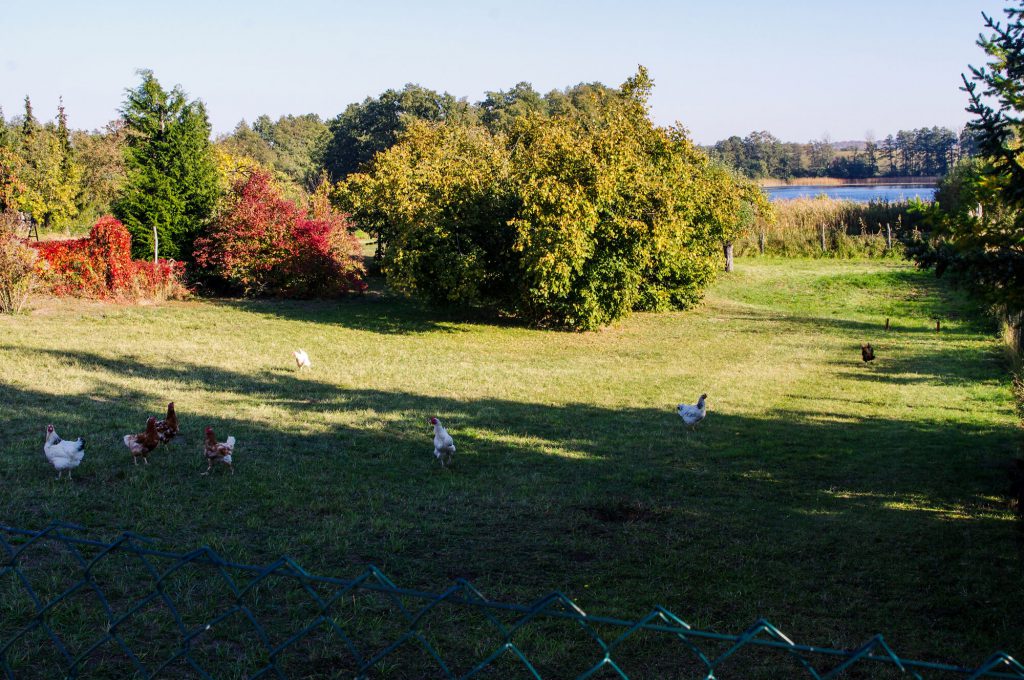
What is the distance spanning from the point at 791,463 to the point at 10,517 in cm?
770

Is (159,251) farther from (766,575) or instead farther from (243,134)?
(243,134)

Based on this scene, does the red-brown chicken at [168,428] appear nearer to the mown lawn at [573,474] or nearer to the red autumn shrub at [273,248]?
the mown lawn at [573,474]

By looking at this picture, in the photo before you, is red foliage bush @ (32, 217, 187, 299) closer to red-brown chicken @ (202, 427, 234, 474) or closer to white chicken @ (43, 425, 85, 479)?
white chicken @ (43, 425, 85, 479)

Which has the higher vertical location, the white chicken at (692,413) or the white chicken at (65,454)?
the white chicken at (65,454)

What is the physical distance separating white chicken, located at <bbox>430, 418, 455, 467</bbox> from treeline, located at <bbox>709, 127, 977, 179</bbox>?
8618 centimetres

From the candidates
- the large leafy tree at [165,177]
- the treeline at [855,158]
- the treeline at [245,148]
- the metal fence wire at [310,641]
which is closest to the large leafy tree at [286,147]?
the treeline at [245,148]

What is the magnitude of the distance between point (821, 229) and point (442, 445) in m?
32.9

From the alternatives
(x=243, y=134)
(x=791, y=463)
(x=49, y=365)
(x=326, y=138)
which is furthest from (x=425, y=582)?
(x=243, y=134)

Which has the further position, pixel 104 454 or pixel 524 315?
pixel 524 315

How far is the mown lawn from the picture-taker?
5328mm

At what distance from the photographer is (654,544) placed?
6.27 meters

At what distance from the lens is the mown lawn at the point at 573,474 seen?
5328 mm

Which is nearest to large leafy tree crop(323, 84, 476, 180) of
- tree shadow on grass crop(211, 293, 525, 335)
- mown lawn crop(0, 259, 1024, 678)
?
tree shadow on grass crop(211, 293, 525, 335)

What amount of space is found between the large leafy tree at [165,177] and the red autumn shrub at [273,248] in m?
1.20
